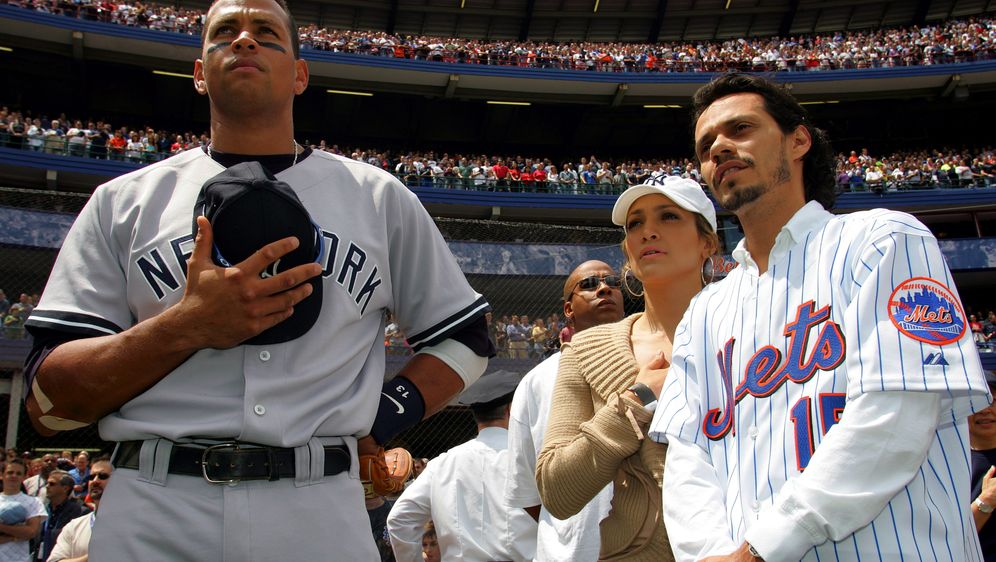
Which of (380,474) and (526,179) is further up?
(380,474)

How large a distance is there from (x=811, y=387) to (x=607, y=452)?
708 millimetres

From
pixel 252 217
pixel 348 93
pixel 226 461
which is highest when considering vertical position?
pixel 252 217

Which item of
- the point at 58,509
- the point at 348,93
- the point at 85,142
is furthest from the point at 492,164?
the point at 58,509

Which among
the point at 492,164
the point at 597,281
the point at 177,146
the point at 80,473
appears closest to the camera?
the point at 597,281

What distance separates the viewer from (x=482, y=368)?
96.1 inches

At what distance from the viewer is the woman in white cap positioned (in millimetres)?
2559

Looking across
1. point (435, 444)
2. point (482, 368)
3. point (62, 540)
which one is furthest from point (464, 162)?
point (482, 368)

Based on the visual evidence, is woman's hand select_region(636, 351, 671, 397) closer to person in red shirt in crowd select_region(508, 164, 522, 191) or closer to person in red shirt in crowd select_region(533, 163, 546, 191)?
person in red shirt in crowd select_region(533, 163, 546, 191)

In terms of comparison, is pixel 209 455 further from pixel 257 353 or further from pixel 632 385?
pixel 632 385

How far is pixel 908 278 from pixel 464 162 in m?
24.9

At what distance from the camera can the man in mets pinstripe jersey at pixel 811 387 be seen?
1.84m

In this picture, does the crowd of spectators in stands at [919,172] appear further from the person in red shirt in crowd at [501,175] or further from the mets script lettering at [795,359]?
the mets script lettering at [795,359]

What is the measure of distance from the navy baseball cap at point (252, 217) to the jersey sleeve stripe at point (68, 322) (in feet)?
1.15

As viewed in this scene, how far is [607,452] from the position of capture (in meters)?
2.53
